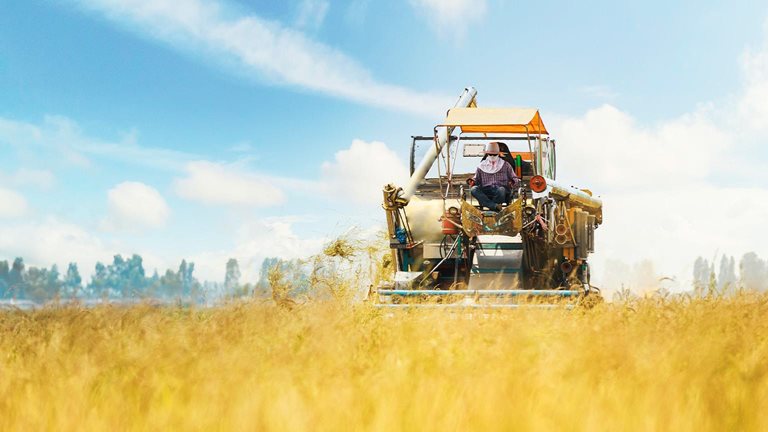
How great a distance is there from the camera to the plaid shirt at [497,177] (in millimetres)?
10922

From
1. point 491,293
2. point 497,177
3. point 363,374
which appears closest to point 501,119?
point 497,177

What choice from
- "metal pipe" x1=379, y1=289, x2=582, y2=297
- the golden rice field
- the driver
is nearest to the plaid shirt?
the driver

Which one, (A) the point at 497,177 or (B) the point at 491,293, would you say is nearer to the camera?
(B) the point at 491,293

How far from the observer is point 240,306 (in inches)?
261

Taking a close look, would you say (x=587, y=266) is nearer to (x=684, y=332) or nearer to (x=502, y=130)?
(x=502, y=130)

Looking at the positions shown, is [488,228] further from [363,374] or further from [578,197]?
[363,374]

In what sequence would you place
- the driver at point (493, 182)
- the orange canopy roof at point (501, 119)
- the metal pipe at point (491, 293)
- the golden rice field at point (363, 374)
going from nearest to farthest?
the golden rice field at point (363, 374) → the metal pipe at point (491, 293) → the driver at point (493, 182) → the orange canopy roof at point (501, 119)

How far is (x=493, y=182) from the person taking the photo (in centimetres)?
1093

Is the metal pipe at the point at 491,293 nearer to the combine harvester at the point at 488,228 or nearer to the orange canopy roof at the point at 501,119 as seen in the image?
the combine harvester at the point at 488,228

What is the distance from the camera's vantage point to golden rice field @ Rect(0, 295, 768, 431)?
158 inches

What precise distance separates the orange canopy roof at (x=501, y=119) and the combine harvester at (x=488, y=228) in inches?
0.6

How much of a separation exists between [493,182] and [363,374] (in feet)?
21.4

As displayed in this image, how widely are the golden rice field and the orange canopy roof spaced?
5.82 meters

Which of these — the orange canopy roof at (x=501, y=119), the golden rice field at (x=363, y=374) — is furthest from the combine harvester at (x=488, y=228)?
the golden rice field at (x=363, y=374)
